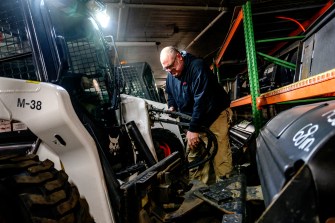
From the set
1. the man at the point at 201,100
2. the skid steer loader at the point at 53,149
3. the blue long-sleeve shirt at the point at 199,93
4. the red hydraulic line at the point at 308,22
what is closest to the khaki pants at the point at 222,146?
the man at the point at 201,100

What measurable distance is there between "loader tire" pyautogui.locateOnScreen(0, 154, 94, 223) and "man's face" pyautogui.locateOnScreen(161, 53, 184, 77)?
6.81 feet

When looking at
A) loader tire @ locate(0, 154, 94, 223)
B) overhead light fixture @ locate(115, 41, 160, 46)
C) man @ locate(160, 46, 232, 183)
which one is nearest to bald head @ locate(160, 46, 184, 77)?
man @ locate(160, 46, 232, 183)

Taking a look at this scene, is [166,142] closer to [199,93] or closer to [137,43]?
[199,93]

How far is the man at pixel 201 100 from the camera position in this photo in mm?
2850

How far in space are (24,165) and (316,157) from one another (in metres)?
1.24

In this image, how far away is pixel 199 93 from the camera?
2.88 m

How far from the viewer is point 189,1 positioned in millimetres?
5688

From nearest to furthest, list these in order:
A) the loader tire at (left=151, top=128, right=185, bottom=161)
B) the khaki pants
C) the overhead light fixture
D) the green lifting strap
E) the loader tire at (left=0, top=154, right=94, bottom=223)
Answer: the loader tire at (left=0, top=154, right=94, bottom=223)
the khaki pants
the green lifting strap
the loader tire at (left=151, top=128, right=185, bottom=161)
the overhead light fixture

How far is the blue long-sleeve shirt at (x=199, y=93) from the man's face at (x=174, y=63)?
0.20 ft

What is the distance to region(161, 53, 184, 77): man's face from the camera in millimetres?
2959

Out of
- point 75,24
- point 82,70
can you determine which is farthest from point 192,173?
point 75,24

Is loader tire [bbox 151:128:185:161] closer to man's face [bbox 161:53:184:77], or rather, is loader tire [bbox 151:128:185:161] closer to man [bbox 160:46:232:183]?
man [bbox 160:46:232:183]

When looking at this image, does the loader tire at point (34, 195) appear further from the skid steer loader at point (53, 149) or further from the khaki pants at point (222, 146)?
the khaki pants at point (222, 146)

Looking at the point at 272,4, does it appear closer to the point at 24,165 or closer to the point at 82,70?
the point at 82,70
